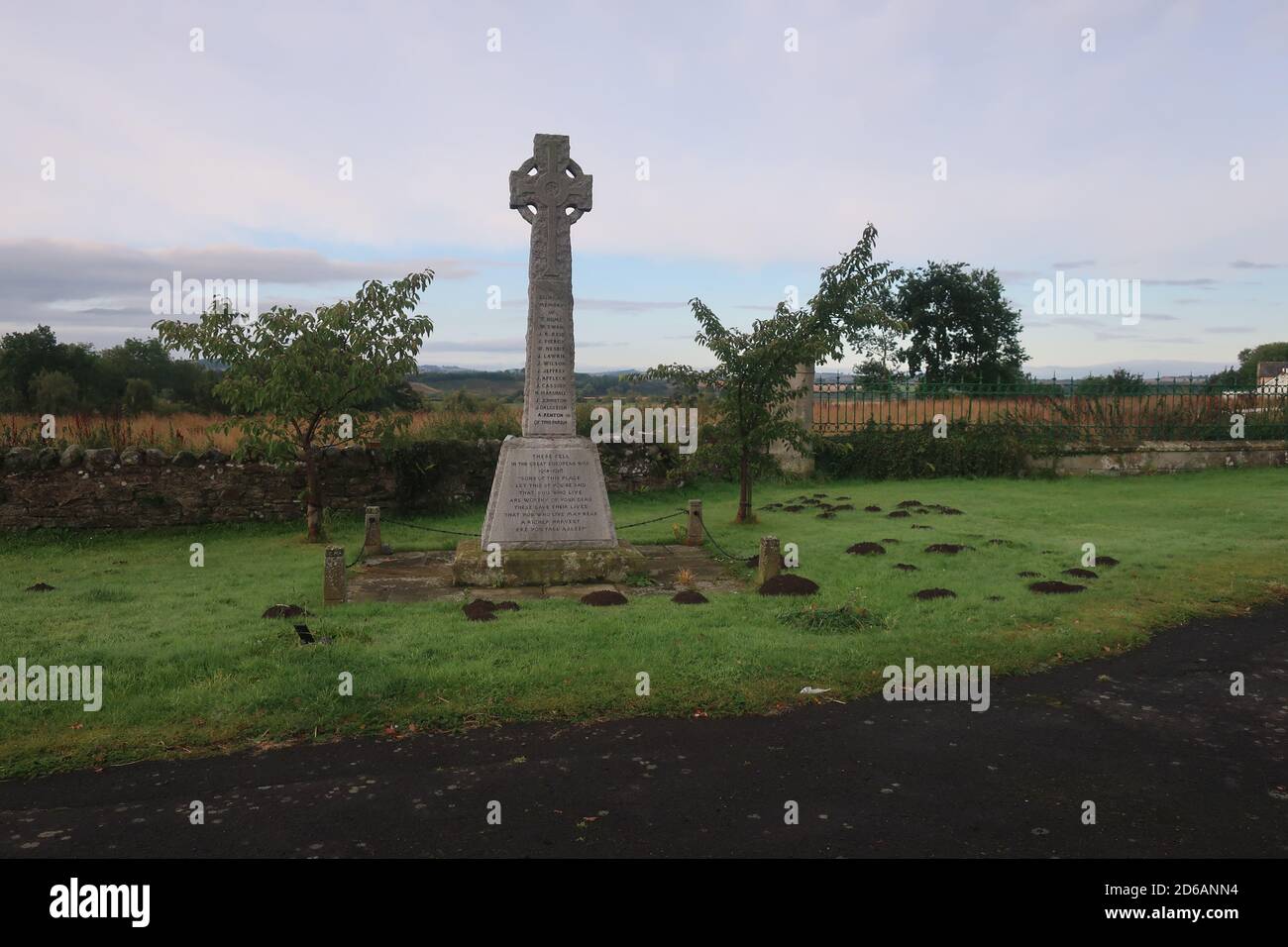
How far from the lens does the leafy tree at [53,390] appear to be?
23.2 metres

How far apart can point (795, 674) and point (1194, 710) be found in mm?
2644

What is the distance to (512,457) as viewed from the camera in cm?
998

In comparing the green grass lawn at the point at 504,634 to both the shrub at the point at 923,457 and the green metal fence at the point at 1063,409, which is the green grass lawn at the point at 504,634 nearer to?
the shrub at the point at 923,457

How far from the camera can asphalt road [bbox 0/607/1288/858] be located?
4.09 m

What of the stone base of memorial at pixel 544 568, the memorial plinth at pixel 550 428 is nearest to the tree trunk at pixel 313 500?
the memorial plinth at pixel 550 428

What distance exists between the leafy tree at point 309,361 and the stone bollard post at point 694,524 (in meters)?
4.62

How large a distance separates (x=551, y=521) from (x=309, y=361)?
4.83m

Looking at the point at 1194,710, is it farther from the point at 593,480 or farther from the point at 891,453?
the point at 891,453

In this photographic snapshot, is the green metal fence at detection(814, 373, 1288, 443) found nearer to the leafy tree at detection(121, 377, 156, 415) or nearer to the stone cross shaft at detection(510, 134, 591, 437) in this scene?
the stone cross shaft at detection(510, 134, 591, 437)

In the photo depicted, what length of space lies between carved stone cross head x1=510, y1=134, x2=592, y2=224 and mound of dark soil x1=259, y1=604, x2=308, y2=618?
16.8 feet

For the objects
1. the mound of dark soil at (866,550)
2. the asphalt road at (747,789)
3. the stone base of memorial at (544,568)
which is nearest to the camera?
the asphalt road at (747,789)

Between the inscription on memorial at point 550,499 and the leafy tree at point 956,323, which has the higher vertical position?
the leafy tree at point 956,323

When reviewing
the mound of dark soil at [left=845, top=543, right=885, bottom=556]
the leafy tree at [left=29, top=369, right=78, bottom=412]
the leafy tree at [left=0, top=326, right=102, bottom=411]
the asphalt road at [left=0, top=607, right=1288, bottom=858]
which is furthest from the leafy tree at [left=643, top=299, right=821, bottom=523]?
the leafy tree at [left=0, top=326, right=102, bottom=411]
